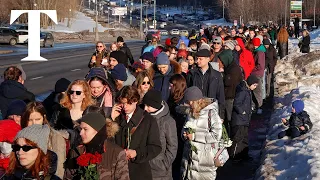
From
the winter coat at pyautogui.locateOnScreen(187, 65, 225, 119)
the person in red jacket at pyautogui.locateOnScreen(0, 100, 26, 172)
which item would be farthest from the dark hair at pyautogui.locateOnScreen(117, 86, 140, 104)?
the winter coat at pyautogui.locateOnScreen(187, 65, 225, 119)

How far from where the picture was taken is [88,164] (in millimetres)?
4535

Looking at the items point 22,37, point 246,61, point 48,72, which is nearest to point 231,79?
point 246,61

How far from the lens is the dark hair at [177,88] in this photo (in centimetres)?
891

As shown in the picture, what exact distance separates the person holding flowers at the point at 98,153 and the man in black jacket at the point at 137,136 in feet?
2.85

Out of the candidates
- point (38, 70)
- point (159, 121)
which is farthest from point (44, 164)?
point (38, 70)

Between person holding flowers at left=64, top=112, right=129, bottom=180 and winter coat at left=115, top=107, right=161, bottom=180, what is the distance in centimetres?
93

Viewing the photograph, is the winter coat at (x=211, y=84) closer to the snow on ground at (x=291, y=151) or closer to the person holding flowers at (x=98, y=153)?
the snow on ground at (x=291, y=151)

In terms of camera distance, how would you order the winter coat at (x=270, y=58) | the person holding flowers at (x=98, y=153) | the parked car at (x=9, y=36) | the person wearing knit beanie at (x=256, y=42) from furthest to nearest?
the parked car at (x=9, y=36) < the winter coat at (x=270, y=58) < the person wearing knit beanie at (x=256, y=42) < the person holding flowers at (x=98, y=153)

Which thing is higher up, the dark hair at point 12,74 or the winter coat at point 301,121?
the dark hair at point 12,74

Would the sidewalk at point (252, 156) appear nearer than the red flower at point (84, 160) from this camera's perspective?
No

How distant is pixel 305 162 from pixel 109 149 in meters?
4.42

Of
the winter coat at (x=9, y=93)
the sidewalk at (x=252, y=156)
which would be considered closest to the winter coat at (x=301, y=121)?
the sidewalk at (x=252, y=156)

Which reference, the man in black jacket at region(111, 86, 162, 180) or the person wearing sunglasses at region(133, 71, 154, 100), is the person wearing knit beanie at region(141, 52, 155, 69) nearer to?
the person wearing sunglasses at region(133, 71, 154, 100)

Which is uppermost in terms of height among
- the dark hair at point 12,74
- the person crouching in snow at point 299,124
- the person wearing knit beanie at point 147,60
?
the person wearing knit beanie at point 147,60
